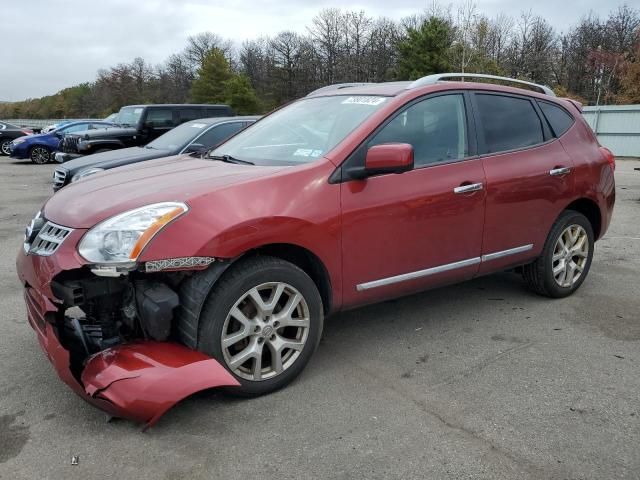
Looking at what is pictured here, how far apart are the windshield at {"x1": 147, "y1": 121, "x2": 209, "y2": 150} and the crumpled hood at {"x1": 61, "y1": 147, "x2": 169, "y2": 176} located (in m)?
0.23

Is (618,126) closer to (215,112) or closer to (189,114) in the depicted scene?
(215,112)

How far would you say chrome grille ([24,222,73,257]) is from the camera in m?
2.77

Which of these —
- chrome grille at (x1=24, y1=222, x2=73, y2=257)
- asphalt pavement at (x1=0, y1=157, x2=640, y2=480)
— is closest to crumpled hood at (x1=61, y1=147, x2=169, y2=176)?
asphalt pavement at (x1=0, y1=157, x2=640, y2=480)

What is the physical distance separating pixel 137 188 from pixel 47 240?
21.6 inches

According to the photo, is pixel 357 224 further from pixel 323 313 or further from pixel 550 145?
pixel 550 145

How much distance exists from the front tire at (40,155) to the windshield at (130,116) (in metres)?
6.71

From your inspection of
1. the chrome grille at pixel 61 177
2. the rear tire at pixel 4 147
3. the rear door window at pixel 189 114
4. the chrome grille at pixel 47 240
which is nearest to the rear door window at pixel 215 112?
the rear door window at pixel 189 114

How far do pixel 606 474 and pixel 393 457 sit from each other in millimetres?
942

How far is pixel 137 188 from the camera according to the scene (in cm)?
309

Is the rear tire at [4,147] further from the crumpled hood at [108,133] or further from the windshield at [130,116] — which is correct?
the crumpled hood at [108,133]

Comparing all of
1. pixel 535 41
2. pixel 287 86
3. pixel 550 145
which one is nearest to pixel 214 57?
pixel 287 86

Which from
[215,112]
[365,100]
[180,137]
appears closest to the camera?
[365,100]

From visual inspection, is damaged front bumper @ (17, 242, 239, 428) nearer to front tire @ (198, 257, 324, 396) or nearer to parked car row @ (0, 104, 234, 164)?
front tire @ (198, 257, 324, 396)

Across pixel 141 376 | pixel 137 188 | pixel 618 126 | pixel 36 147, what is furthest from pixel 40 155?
pixel 618 126
